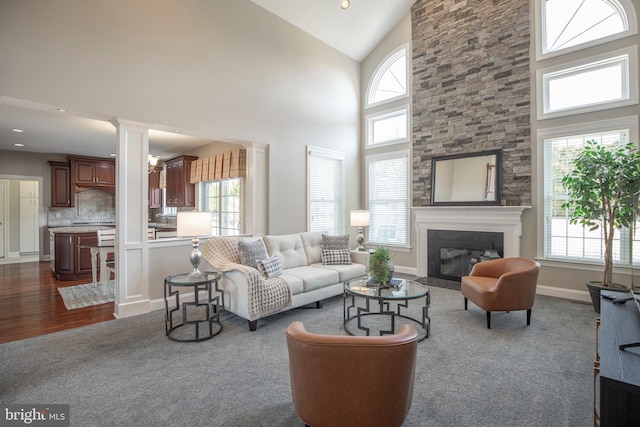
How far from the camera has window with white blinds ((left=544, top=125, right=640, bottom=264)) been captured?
4.17 m

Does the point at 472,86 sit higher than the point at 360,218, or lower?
higher

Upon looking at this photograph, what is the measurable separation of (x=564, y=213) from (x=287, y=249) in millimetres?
3993

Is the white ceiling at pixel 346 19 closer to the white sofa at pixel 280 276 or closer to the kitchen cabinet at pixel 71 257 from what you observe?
the white sofa at pixel 280 276

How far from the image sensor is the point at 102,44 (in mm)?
3447

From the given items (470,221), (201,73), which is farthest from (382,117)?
(201,73)

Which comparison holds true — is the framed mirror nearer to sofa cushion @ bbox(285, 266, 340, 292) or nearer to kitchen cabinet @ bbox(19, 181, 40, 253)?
sofa cushion @ bbox(285, 266, 340, 292)

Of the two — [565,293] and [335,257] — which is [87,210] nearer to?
Result: [335,257]

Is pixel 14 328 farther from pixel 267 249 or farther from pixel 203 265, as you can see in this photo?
pixel 267 249

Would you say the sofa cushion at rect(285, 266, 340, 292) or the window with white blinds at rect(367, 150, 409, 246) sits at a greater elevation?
the window with white blinds at rect(367, 150, 409, 246)

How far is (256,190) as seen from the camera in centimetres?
497

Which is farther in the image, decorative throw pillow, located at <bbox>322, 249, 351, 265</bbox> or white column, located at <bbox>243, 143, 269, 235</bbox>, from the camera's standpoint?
white column, located at <bbox>243, 143, 269, 235</bbox>

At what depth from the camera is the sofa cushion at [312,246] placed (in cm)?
461

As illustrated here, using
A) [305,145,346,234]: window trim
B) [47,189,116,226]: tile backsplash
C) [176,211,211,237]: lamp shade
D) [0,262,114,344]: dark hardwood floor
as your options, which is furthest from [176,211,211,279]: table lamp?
[47,189,116,226]: tile backsplash

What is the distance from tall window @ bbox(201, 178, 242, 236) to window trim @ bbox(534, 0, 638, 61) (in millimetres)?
5216
